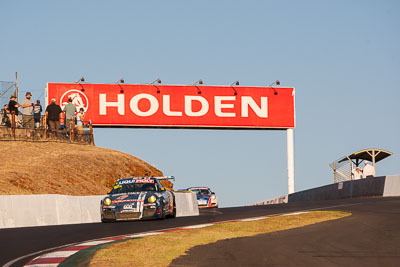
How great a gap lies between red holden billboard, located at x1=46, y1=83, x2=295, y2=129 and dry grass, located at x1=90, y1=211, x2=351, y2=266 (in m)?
30.4

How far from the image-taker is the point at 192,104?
50250mm

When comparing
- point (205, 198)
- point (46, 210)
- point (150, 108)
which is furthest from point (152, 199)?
point (150, 108)

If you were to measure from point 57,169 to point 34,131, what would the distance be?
2.28 meters

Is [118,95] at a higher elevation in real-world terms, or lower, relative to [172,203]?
higher

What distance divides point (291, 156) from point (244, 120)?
12.9ft

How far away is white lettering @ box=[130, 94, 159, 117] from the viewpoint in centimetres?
4941

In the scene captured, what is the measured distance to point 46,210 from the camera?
19703 millimetres

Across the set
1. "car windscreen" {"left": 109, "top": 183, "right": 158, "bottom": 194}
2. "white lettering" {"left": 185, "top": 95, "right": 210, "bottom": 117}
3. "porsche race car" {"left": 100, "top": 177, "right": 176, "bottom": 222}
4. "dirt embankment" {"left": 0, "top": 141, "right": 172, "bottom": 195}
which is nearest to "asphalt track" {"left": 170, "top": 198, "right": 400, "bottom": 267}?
"porsche race car" {"left": 100, "top": 177, "right": 176, "bottom": 222}

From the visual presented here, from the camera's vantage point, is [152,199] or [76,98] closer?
[152,199]

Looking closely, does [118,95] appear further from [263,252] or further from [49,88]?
[263,252]

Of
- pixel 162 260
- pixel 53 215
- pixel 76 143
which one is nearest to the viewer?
pixel 162 260

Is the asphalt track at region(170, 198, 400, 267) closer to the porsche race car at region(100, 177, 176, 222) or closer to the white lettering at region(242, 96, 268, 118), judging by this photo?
the porsche race car at region(100, 177, 176, 222)

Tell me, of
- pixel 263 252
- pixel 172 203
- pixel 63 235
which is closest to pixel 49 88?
pixel 172 203

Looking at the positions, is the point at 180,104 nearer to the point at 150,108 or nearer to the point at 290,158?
the point at 150,108
